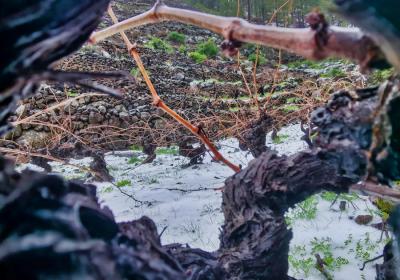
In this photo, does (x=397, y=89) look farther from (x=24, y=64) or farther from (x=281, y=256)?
(x=281, y=256)

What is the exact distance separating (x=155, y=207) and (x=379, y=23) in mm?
1810

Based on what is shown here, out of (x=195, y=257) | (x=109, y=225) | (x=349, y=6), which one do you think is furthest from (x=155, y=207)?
(x=349, y=6)

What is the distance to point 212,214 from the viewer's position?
184cm

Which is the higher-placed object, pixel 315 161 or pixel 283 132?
pixel 315 161

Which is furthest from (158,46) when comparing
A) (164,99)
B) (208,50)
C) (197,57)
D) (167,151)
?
(167,151)

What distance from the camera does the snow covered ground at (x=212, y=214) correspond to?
4.45 feet

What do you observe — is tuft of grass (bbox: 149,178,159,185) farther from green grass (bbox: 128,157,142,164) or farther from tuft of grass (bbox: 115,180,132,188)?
green grass (bbox: 128,157,142,164)

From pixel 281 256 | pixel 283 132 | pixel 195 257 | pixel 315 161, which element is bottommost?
pixel 283 132

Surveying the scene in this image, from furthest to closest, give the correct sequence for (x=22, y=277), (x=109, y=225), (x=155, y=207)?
(x=155, y=207) → (x=109, y=225) → (x=22, y=277)

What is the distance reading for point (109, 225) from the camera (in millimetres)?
382

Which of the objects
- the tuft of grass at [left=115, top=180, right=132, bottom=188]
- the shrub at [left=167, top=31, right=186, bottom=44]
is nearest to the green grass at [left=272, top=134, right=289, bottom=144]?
the tuft of grass at [left=115, top=180, right=132, bottom=188]

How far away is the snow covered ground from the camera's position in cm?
136

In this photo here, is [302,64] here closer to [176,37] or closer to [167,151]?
[176,37]

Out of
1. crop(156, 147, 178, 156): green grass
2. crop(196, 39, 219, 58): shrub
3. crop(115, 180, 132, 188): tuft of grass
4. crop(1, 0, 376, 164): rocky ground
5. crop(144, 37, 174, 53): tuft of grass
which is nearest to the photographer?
crop(115, 180, 132, 188): tuft of grass
